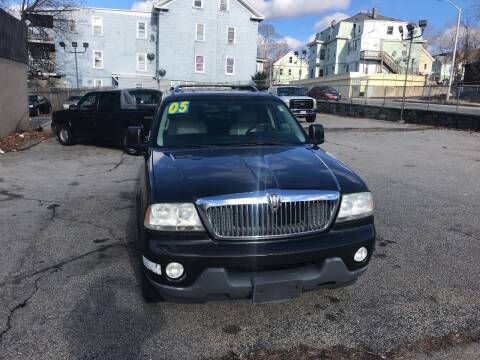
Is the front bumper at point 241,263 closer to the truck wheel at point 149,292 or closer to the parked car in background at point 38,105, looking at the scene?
the truck wheel at point 149,292

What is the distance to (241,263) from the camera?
9.25 ft

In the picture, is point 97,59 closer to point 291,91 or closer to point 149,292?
point 291,91

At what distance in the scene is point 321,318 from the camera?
330 centimetres

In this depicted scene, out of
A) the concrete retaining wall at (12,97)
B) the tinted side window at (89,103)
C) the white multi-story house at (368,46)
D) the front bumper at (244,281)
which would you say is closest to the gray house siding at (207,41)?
the white multi-story house at (368,46)

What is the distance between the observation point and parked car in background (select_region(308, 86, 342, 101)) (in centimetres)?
3338

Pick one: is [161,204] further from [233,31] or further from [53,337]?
[233,31]

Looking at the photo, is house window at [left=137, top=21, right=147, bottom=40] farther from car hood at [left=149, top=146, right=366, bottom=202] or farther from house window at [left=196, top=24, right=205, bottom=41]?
car hood at [left=149, top=146, right=366, bottom=202]

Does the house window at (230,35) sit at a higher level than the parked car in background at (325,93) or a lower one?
higher

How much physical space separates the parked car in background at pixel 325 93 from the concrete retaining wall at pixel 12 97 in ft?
71.1

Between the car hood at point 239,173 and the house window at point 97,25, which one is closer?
the car hood at point 239,173

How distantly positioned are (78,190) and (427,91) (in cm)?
A: 2467

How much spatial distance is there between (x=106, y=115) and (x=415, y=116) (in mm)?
14574

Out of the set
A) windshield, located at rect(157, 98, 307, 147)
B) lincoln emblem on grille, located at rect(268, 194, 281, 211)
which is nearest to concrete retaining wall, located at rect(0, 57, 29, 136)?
windshield, located at rect(157, 98, 307, 147)

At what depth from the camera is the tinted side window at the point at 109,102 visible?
1182 centimetres
